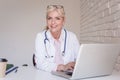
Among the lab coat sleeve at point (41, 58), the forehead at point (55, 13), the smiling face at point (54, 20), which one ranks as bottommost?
the lab coat sleeve at point (41, 58)

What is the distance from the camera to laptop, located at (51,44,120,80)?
1249mm

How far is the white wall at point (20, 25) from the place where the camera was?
13.5 ft

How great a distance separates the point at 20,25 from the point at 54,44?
2.41 meters

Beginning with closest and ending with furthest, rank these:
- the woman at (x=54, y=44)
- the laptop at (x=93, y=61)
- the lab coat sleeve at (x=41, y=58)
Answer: the laptop at (x=93, y=61) → the lab coat sleeve at (x=41, y=58) → the woman at (x=54, y=44)

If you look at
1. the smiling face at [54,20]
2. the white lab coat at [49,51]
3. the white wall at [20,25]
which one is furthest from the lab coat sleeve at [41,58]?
the white wall at [20,25]

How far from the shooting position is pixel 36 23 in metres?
4.14

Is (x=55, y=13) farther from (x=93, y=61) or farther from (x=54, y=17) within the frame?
(x=93, y=61)

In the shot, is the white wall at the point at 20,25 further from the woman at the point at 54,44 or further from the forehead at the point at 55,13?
the forehead at the point at 55,13

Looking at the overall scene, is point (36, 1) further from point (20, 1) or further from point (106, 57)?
point (106, 57)

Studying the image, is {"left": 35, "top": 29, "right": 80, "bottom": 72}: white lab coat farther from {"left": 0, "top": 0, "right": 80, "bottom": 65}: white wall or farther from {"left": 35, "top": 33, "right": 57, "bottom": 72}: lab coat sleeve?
{"left": 0, "top": 0, "right": 80, "bottom": 65}: white wall

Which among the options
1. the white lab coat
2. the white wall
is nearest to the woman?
the white lab coat

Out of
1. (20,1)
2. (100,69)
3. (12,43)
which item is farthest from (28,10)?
(100,69)

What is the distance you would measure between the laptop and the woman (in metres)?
0.30

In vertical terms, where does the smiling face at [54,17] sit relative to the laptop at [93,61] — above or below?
above
